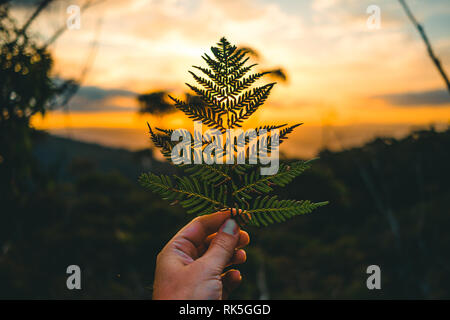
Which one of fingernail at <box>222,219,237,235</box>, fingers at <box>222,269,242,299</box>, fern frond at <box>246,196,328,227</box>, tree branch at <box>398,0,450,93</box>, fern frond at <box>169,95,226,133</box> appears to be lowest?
fingers at <box>222,269,242,299</box>

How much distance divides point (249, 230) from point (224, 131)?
15.3ft

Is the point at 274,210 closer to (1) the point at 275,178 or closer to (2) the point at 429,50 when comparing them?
(1) the point at 275,178

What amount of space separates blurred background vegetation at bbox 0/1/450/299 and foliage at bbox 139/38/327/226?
268cm

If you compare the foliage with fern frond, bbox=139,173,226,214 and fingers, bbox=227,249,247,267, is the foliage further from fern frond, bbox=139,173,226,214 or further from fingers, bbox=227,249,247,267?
fingers, bbox=227,249,247,267


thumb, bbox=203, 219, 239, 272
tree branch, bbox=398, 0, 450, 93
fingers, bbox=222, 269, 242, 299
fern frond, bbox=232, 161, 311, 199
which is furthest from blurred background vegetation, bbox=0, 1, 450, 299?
fern frond, bbox=232, 161, 311, 199

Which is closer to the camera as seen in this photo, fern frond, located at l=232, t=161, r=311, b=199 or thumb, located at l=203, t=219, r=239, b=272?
fern frond, located at l=232, t=161, r=311, b=199

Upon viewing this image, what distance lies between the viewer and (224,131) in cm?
101

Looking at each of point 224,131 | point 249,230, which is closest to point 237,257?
point 224,131

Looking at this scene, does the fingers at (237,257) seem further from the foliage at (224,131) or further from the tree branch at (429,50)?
the tree branch at (429,50)

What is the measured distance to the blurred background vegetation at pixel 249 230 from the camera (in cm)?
357

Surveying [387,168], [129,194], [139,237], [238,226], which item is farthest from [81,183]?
[238,226]

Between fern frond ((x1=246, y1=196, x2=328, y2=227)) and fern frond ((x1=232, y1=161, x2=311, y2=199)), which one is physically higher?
fern frond ((x1=232, y1=161, x2=311, y2=199))

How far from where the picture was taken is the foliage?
984 mm

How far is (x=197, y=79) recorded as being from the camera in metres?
0.97
